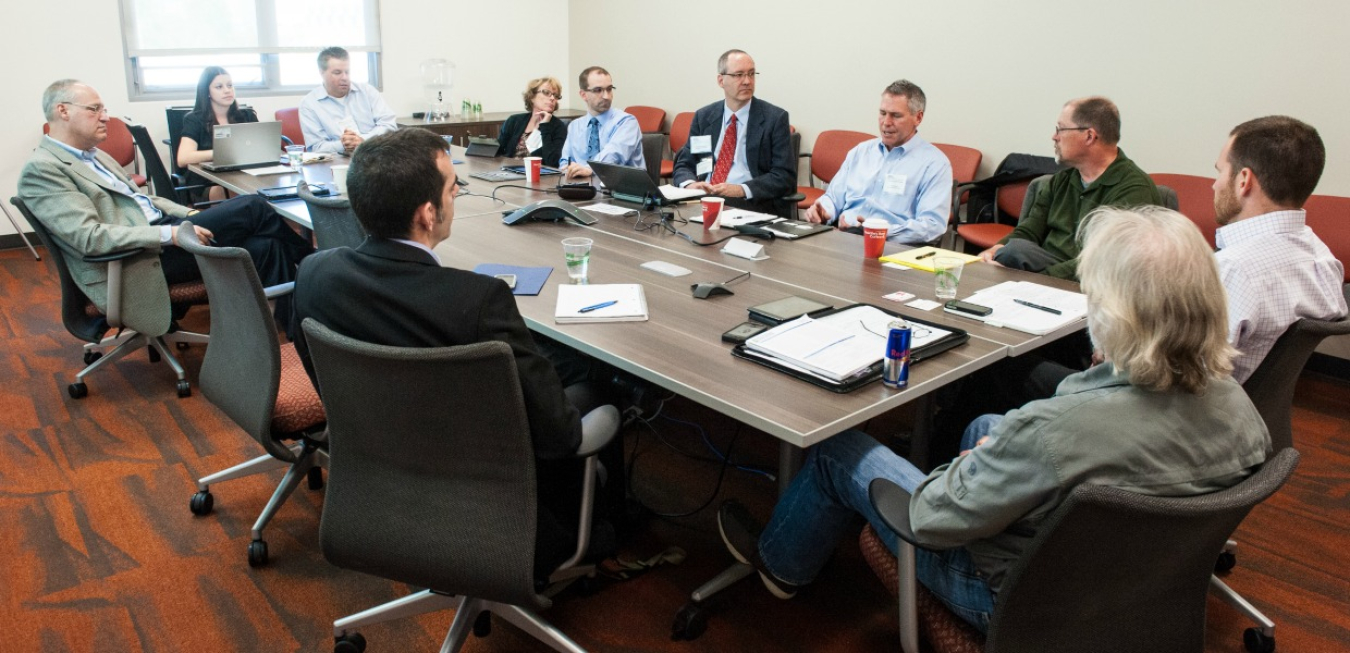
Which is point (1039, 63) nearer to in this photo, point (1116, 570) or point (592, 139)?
point (592, 139)

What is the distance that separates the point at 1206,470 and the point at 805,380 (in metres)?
0.77

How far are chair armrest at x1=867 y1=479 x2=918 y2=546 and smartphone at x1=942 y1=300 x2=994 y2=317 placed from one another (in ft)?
2.68

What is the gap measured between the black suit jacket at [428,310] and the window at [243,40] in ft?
18.4

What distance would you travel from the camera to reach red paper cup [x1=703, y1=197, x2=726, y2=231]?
320cm

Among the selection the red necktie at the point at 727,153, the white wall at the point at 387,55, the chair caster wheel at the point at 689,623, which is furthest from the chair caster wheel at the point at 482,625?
the white wall at the point at 387,55

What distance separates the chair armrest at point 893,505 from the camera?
1534 mm

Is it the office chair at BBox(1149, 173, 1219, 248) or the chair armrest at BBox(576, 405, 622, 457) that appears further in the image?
the office chair at BBox(1149, 173, 1219, 248)

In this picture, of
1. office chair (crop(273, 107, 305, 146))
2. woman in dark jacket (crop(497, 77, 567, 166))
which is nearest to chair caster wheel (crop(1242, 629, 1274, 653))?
woman in dark jacket (crop(497, 77, 567, 166))

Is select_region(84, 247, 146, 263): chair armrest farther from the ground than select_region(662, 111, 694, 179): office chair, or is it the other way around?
select_region(662, 111, 694, 179): office chair

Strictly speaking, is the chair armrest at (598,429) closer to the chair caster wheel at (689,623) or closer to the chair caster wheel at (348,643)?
the chair caster wheel at (689,623)

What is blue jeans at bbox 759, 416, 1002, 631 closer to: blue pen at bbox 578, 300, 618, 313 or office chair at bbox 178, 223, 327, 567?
blue pen at bbox 578, 300, 618, 313

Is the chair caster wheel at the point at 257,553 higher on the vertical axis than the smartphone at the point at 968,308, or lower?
lower

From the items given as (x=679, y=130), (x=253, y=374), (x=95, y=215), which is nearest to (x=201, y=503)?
(x=253, y=374)

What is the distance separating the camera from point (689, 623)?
214 cm
